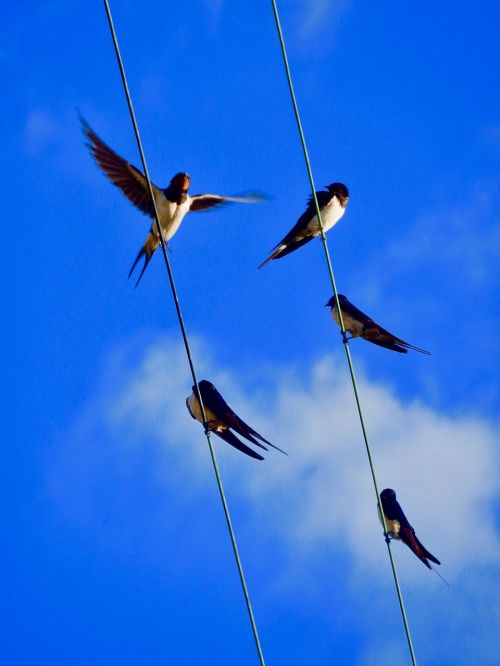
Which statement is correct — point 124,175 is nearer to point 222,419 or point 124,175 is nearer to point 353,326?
point 222,419

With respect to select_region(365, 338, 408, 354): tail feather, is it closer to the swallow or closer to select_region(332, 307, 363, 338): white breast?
select_region(332, 307, 363, 338): white breast

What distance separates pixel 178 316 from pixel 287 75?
1141mm

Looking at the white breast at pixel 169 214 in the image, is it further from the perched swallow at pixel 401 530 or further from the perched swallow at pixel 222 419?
the perched swallow at pixel 401 530

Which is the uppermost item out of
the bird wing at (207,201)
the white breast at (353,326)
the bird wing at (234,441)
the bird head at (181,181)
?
the white breast at (353,326)

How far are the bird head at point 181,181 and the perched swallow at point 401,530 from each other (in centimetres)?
285

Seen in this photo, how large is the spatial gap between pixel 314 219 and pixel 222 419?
71.9 inches

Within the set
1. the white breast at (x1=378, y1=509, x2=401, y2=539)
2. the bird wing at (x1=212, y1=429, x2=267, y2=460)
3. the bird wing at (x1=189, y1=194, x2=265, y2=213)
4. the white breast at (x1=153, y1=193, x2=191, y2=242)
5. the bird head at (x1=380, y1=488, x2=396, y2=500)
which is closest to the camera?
the bird wing at (x1=212, y1=429, x2=267, y2=460)

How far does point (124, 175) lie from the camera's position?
20.0ft

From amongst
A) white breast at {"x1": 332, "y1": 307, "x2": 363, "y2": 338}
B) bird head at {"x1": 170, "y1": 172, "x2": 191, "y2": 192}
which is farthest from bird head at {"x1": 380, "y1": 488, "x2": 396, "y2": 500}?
bird head at {"x1": 170, "y1": 172, "x2": 191, "y2": 192}

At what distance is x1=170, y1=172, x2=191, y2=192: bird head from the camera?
20.1 feet

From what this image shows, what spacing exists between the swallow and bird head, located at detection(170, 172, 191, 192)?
1.17 metres

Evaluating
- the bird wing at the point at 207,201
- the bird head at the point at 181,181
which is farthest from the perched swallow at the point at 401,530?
the bird head at the point at 181,181

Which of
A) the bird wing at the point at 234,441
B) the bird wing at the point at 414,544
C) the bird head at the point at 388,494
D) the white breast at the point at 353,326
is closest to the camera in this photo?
the bird wing at the point at 234,441

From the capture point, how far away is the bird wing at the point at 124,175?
5969 mm
